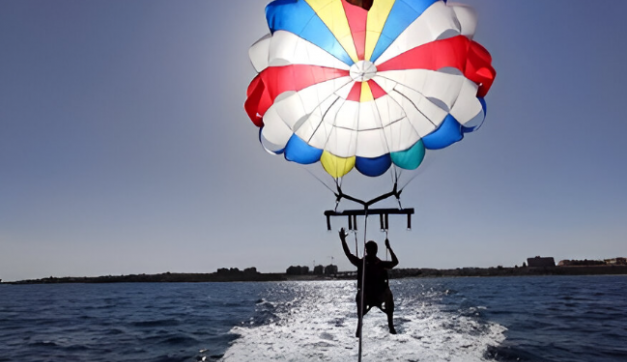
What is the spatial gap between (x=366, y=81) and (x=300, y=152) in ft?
7.03

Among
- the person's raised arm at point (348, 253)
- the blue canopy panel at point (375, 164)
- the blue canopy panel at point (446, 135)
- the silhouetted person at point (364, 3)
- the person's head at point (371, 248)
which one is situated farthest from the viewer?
the blue canopy panel at point (375, 164)

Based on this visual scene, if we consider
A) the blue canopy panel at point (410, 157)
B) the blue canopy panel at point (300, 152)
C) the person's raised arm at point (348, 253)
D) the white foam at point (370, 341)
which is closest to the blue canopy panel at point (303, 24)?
the blue canopy panel at point (300, 152)

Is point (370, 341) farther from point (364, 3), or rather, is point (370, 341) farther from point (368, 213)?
point (364, 3)

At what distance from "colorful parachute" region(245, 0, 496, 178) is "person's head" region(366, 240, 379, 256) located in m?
1.71

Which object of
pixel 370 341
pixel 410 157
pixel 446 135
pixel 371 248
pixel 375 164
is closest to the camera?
pixel 371 248

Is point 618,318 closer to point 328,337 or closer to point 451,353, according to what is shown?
point 451,353

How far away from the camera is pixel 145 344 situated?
15781 mm

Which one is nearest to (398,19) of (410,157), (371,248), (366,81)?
(366,81)

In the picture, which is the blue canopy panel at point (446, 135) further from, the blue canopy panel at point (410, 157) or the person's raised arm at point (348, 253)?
the person's raised arm at point (348, 253)

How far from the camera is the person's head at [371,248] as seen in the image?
6941 mm

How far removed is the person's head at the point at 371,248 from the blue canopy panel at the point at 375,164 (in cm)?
171

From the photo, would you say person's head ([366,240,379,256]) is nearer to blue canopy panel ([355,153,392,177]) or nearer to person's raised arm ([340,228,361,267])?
person's raised arm ([340,228,361,267])

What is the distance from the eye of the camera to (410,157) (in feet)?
25.6

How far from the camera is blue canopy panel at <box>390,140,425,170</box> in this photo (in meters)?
7.80
